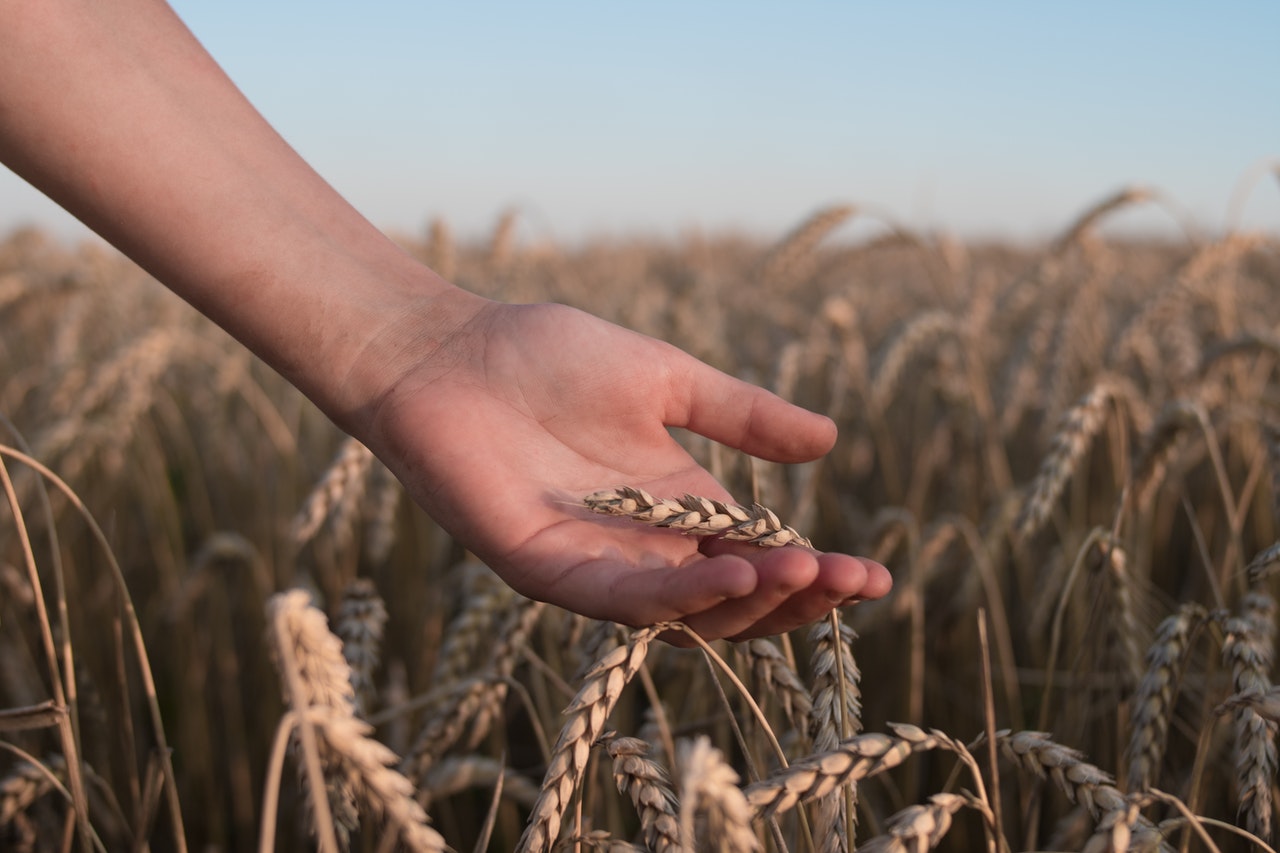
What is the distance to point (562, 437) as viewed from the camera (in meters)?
1.52

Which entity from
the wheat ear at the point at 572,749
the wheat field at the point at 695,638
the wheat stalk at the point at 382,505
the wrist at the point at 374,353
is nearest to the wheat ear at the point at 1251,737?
the wheat field at the point at 695,638

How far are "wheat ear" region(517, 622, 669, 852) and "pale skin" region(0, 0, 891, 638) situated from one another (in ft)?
0.78

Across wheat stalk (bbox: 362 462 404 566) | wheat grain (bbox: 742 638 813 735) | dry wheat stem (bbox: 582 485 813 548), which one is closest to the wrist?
dry wheat stem (bbox: 582 485 813 548)

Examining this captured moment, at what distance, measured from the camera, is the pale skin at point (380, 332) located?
128cm

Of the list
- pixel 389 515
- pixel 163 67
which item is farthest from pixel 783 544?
pixel 389 515

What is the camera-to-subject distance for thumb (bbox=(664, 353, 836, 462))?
1.41 meters

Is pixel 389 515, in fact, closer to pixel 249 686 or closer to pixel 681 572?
pixel 249 686

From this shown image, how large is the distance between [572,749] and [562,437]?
0.70 m

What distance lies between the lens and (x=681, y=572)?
1040 mm

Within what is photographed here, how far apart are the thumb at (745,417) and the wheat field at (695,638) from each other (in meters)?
0.08

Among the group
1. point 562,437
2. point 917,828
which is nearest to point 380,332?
point 562,437

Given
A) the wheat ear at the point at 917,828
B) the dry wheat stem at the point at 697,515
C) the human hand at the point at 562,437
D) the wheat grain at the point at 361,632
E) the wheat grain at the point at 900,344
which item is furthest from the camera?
the wheat grain at the point at 900,344

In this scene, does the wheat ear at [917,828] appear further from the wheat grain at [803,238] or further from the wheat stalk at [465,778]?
the wheat grain at [803,238]

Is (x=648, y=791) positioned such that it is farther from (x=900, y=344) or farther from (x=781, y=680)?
(x=900, y=344)
